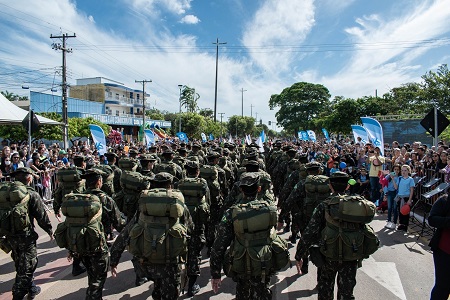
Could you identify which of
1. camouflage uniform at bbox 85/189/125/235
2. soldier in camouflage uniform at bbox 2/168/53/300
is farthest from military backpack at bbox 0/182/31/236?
camouflage uniform at bbox 85/189/125/235

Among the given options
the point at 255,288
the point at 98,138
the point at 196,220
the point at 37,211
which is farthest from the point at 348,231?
the point at 98,138

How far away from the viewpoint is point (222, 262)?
3.37 meters

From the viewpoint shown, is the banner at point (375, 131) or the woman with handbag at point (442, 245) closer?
the woman with handbag at point (442, 245)

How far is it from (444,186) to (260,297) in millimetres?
5495

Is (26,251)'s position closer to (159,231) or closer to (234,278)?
(159,231)

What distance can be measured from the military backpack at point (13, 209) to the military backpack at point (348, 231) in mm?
3909

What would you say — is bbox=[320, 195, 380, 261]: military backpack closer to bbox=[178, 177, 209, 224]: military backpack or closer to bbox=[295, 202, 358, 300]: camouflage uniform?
bbox=[295, 202, 358, 300]: camouflage uniform

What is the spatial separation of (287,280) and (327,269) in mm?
1615

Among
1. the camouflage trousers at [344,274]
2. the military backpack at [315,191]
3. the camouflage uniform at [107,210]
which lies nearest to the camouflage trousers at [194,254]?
the camouflage uniform at [107,210]

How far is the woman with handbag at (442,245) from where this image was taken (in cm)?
342

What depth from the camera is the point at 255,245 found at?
124 inches

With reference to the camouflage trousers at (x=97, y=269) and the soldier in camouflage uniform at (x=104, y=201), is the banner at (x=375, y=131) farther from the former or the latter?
the camouflage trousers at (x=97, y=269)

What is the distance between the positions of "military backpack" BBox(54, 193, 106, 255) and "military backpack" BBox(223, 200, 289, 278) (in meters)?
1.72

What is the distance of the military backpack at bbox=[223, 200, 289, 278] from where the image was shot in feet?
10.2
